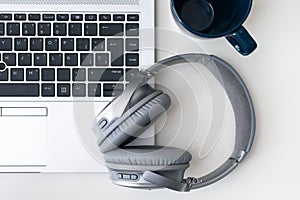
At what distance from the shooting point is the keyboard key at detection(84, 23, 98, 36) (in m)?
0.66

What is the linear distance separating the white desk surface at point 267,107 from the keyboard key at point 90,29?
0.08 meters

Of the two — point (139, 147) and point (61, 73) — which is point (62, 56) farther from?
point (139, 147)

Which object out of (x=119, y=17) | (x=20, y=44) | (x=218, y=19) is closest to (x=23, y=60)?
(x=20, y=44)

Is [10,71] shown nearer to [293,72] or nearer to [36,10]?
[36,10]

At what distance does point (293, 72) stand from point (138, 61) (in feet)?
0.68

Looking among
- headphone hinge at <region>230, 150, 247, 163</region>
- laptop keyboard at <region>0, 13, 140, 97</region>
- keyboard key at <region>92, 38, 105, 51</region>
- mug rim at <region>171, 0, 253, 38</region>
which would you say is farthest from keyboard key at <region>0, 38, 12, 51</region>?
headphone hinge at <region>230, 150, 247, 163</region>

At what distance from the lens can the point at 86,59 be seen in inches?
25.8

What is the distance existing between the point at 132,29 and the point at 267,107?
205 mm

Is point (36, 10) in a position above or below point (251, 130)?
above

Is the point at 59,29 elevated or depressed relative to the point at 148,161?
elevated

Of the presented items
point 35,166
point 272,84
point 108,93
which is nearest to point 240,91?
point 272,84

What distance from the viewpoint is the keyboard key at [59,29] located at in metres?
0.65

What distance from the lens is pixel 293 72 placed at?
0.69 metres

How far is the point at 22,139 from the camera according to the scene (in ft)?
2.15
